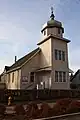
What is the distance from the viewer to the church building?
2562 cm

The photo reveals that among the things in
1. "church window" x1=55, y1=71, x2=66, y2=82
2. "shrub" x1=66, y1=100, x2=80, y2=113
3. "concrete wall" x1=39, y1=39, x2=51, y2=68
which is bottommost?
"shrub" x1=66, y1=100, x2=80, y2=113

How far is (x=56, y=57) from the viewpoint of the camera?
26.2m

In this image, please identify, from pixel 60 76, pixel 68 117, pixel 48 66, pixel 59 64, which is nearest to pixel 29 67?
pixel 48 66

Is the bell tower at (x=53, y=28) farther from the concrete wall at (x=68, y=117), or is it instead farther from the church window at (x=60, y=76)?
the concrete wall at (x=68, y=117)

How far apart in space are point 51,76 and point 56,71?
4.00ft

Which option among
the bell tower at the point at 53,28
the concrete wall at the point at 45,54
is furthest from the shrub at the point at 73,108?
the bell tower at the point at 53,28

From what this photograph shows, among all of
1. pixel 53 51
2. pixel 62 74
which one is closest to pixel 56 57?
pixel 53 51

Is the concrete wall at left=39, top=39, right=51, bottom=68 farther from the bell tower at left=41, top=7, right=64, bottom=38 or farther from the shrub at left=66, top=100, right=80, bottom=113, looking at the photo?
the shrub at left=66, top=100, right=80, bottom=113

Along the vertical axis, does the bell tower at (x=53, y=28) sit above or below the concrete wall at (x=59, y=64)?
above

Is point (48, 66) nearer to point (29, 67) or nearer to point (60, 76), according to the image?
point (60, 76)

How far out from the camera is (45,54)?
27.3 meters

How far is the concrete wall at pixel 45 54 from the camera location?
2630 centimetres

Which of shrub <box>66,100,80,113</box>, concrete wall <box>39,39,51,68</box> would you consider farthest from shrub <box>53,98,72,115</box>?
concrete wall <box>39,39,51,68</box>

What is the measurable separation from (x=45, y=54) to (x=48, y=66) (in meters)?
2.33
